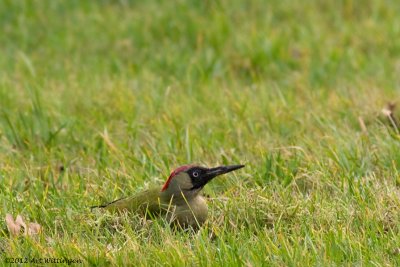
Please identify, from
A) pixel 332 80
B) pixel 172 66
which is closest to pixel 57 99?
pixel 172 66

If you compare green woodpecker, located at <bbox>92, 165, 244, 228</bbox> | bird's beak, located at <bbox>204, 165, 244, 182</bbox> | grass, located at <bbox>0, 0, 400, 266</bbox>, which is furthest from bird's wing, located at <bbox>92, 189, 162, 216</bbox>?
bird's beak, located at <bbox>204, 165, 244, 182</bbox>

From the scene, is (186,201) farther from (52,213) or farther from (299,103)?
(299,103)

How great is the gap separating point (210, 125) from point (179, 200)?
164cm

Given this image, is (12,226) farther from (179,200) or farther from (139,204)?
(179,200)

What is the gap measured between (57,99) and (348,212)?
3266mm

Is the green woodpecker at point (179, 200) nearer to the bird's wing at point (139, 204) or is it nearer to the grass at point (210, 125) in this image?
the bird's wing at point (139, 204)

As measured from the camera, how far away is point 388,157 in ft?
20.4

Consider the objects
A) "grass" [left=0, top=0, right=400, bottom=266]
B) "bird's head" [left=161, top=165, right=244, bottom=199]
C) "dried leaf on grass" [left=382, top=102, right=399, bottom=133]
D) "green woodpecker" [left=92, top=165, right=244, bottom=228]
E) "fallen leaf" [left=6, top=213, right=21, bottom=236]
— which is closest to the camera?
"grass" [left=0, top=0, right=400, bottom=266]

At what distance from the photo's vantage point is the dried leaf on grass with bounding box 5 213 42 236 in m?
5.16

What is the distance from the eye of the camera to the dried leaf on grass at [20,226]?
16.9 feet

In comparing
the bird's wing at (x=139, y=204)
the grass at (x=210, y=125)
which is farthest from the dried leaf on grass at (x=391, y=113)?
the bird's wing at (x=139, y=204)

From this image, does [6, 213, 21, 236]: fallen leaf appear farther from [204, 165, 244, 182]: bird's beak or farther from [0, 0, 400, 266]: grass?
[204, 165, 244, 182]: bird's beak

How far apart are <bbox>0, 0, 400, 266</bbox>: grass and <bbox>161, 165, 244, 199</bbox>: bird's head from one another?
0.47 feet

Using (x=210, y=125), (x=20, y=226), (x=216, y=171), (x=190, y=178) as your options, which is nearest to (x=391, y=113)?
(x=210, y=125)
